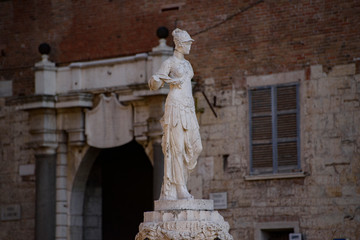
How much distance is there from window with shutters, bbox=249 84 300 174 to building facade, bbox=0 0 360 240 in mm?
23

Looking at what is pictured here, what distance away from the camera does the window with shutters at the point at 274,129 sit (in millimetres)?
19375

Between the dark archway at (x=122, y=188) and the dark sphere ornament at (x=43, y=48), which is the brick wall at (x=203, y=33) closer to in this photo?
the dark sphere ornament at (x=43, y=48)

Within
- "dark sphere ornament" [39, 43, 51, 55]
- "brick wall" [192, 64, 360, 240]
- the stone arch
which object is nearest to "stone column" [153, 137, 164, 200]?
"brick wall" [192, 64, 360, 240]

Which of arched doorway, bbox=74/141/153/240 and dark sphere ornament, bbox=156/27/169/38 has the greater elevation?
dark sphere ornament, bbox=156/27/169/38

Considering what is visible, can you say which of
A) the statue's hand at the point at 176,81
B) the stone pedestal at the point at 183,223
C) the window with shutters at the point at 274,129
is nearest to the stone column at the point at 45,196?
the window with shutters at the point at 274,129

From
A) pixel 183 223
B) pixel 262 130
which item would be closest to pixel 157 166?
pixel 262 130

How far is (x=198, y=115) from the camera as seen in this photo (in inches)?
802

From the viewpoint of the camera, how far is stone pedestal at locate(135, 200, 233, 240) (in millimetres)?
14344

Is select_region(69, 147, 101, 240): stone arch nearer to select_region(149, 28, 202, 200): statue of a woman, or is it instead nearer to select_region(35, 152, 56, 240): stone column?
select_region(35, 152, 56, 240): stone column

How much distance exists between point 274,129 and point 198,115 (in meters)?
1.56

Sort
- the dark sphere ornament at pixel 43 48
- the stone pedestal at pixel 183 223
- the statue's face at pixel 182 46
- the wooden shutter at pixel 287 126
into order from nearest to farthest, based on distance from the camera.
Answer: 1. the stone pedestal at pixel 183 223
2. the statue's face at pixel 182 46
3. the wooden shutter at pixel 287 126
4. the dark sphere ornament at pixel 43 48

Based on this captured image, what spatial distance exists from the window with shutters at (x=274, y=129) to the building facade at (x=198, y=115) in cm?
2

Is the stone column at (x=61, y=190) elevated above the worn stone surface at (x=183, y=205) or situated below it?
above

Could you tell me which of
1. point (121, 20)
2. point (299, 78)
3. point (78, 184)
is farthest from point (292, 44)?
point (78, 184)
